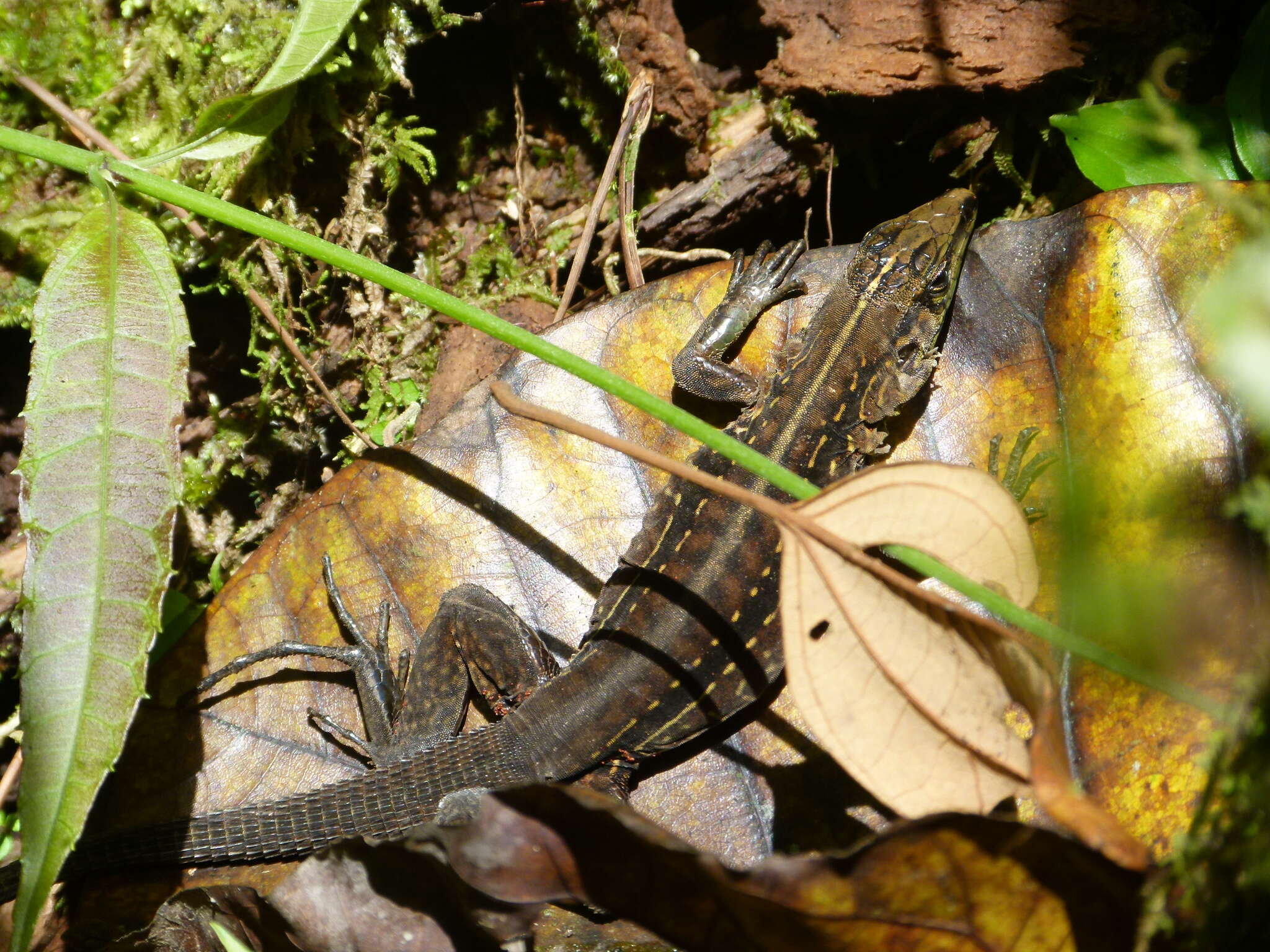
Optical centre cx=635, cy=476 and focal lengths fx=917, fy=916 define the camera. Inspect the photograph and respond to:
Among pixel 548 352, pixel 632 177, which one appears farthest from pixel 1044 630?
pixel 632 177

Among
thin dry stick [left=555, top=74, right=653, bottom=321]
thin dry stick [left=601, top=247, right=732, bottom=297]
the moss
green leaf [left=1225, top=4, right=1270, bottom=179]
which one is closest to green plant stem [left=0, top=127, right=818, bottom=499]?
thin dry stick [left=555, top=74, right=653, bottom=321]

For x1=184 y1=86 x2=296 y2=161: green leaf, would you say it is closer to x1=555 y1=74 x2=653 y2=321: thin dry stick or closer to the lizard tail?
x1=555 y1=74 x2=653 y2=321: thin dry stick

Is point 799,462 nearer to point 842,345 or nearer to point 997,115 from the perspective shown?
point 842,345

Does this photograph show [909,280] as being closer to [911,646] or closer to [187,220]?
[911,646]

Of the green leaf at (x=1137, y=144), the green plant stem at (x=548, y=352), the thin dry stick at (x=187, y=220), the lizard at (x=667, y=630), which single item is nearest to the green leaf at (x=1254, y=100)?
the green leaf at (x=1137, y=144)

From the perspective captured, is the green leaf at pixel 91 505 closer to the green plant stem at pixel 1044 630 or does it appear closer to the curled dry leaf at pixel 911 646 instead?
the curled dry leaf at pixel 911 646
